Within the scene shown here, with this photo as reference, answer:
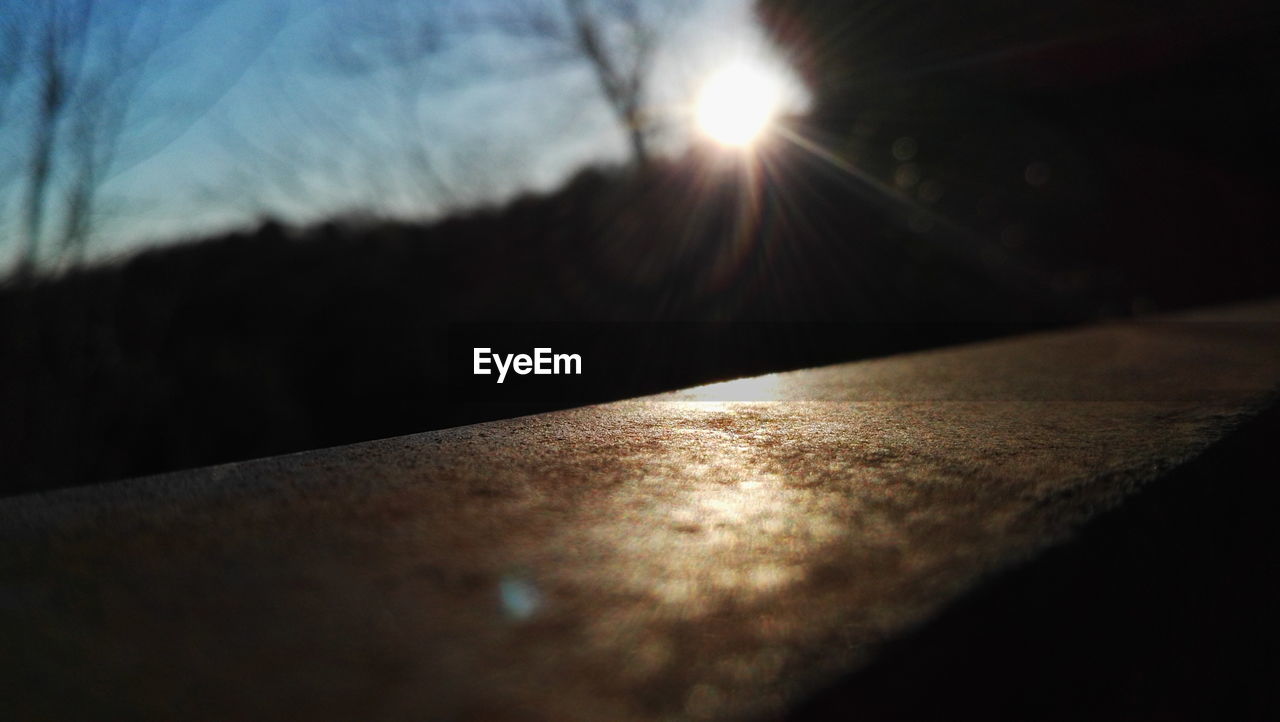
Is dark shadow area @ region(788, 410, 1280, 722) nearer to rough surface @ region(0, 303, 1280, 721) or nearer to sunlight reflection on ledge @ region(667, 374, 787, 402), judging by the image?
rough surface @ region(0, 303, 1280, 721)

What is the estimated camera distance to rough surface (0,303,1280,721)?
444 mm

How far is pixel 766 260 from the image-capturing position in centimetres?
553

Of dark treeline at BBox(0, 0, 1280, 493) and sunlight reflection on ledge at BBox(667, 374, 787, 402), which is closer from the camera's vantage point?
sunlight reflection on ledge at BBox(667, 374, 787, 402)

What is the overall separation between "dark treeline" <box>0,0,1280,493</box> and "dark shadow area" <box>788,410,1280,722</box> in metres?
3.37

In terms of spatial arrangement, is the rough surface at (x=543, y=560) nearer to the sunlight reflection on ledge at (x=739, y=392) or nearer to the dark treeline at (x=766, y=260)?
the sunlight reflection on ledge at (x=739, y=392)

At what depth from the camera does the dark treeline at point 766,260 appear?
414cm

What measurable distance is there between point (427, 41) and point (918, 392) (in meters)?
5.10

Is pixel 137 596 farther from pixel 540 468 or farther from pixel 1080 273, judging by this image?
pixel 1080 273

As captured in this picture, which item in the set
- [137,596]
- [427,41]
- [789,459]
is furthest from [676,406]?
[427,41]

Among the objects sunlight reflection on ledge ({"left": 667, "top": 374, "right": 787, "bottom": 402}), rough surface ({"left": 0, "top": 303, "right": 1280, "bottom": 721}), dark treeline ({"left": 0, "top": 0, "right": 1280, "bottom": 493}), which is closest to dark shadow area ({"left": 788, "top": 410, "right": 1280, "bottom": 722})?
rough surface ({"left": 0, "top": 303, "right": 1280, "bottom": 721})

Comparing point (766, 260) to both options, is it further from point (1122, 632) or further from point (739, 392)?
point (1122, 632)

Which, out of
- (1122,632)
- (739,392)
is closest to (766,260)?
(739,392)

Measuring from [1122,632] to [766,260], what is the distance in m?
5.03

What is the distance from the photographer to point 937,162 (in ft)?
23.0
